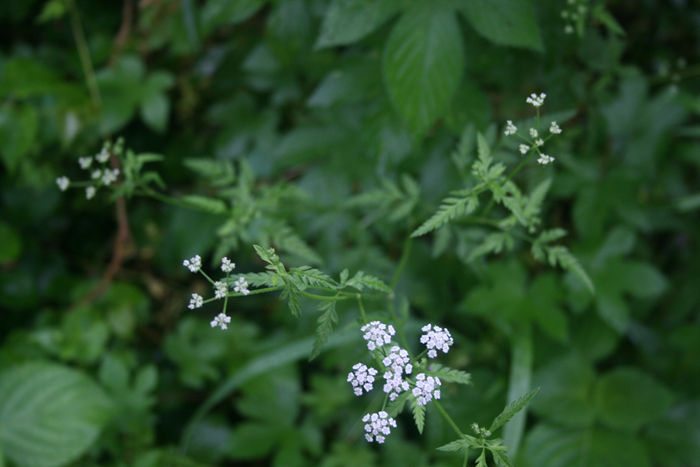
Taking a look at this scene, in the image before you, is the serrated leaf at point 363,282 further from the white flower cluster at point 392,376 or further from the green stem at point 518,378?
the green stem at point 518,378

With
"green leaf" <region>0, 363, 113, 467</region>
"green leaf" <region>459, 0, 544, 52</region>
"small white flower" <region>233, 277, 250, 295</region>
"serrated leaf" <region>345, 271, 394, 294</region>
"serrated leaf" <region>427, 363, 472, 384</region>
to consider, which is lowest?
"green leaf" <region>0, 363, 113, 467</region>

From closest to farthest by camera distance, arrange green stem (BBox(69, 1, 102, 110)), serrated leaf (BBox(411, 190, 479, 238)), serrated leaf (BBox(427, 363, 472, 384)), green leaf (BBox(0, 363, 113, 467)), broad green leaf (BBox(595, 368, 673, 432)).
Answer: serrated leaf (BBox(427, 363, 472, 384)), serrated leaf (BBox(411, 190, 479, 238)), green leaf (BBox(0, 363, 113, 467)), broad green leaf (BBox(595, 368, 673, 432)), green stem (BBox(69, 1, 102, 110))

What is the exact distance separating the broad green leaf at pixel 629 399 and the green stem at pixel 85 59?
121 inches

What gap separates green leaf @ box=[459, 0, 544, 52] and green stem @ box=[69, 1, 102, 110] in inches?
78.7

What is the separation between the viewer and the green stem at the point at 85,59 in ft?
8.68

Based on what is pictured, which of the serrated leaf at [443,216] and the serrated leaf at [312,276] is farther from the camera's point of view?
the serrated leaf at [443,216]

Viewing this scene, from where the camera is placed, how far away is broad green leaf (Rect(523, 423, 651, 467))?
2.23m

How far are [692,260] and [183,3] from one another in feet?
10.3

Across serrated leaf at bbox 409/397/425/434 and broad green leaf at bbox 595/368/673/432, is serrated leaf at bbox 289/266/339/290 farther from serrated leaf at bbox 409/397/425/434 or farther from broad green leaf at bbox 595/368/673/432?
broad green leaf at bbox 595/368/673/432

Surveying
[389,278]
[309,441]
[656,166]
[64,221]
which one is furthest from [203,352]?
[656,166]

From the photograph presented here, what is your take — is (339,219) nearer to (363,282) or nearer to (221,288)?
(363,282)

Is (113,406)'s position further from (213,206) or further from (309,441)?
(213,206)

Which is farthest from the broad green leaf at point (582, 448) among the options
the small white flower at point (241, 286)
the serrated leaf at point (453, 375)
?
the small white flower at point (241, 286)

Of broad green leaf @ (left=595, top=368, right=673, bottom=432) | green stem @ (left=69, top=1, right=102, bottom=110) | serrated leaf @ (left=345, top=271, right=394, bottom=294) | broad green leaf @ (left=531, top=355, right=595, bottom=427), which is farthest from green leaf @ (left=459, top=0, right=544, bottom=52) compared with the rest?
green stem @ (left=69, top=1, right=102, bottom=110)
